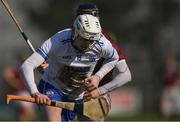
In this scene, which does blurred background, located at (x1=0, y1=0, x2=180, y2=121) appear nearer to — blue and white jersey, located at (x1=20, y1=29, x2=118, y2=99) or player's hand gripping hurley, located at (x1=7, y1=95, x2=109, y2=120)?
blue and white jersey, located at (x1=20, y1=29, x2=118, y2=99)

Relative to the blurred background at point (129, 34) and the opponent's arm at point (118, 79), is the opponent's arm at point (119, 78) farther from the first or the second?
the blurred background at point (129, 34)

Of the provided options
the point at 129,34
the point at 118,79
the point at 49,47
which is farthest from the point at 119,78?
the point at 129,34

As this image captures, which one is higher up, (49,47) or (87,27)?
(87,27)

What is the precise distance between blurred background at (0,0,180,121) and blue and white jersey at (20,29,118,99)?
1306 centimetres

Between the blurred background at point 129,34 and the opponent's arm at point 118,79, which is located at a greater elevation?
the opponent's arm at point 118,79

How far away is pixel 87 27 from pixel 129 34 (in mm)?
27344

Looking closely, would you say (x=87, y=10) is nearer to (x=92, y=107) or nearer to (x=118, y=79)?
(x=118, y=79)

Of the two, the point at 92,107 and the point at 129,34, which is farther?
the point at 129,34

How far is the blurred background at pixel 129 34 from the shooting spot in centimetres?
2736

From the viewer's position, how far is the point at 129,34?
1442 inches

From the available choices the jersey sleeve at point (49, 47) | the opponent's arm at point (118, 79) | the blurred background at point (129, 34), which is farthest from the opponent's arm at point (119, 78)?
the blurred background at point (129, 34)

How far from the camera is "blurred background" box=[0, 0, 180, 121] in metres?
27.4

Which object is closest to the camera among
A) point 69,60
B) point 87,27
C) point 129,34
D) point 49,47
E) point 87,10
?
point 87,27

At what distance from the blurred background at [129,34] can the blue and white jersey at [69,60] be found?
42.9ft
